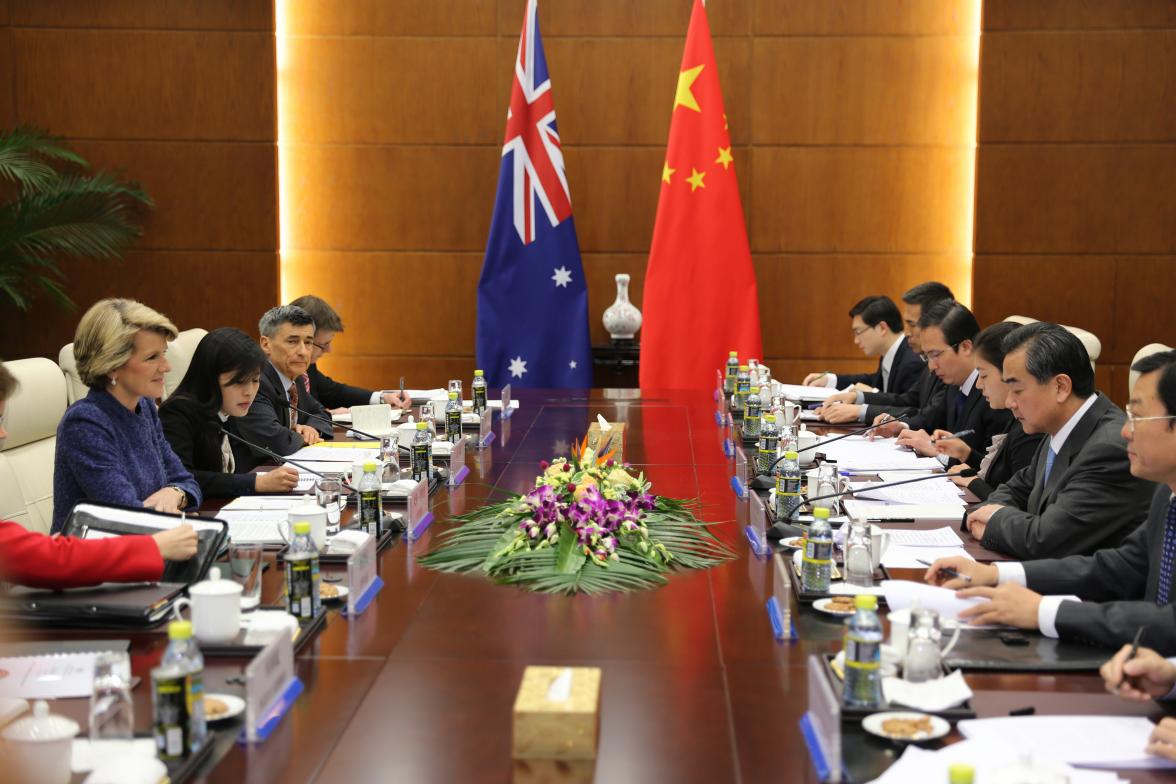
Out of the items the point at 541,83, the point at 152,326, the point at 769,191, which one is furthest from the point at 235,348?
the point at 769,191

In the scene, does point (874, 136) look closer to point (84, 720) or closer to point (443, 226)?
point (443, 226)

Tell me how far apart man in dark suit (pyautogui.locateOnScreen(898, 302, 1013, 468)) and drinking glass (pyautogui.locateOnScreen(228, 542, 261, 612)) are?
7.83 feet

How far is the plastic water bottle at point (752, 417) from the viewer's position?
168 inches

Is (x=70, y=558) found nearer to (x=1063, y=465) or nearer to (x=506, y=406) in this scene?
(x=1063, y=465)

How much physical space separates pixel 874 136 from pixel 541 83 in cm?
188

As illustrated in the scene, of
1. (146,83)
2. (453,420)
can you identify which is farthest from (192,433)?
(146,83)

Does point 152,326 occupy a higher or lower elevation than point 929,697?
higher

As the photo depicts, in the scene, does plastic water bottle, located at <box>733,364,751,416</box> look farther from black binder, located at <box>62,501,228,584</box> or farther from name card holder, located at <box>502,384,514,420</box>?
black binder, located at <box>62,501,228,584</box>

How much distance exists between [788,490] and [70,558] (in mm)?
1621

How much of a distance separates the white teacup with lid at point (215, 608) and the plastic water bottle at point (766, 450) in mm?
1849

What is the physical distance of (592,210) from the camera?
23.1 feet

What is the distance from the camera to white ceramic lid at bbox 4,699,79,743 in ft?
5.08

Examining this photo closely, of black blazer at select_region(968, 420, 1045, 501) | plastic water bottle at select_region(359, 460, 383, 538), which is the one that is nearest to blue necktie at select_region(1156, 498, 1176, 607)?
black blazer at select_region(968, 420, 1045, 501)

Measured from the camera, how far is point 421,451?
3422mm
